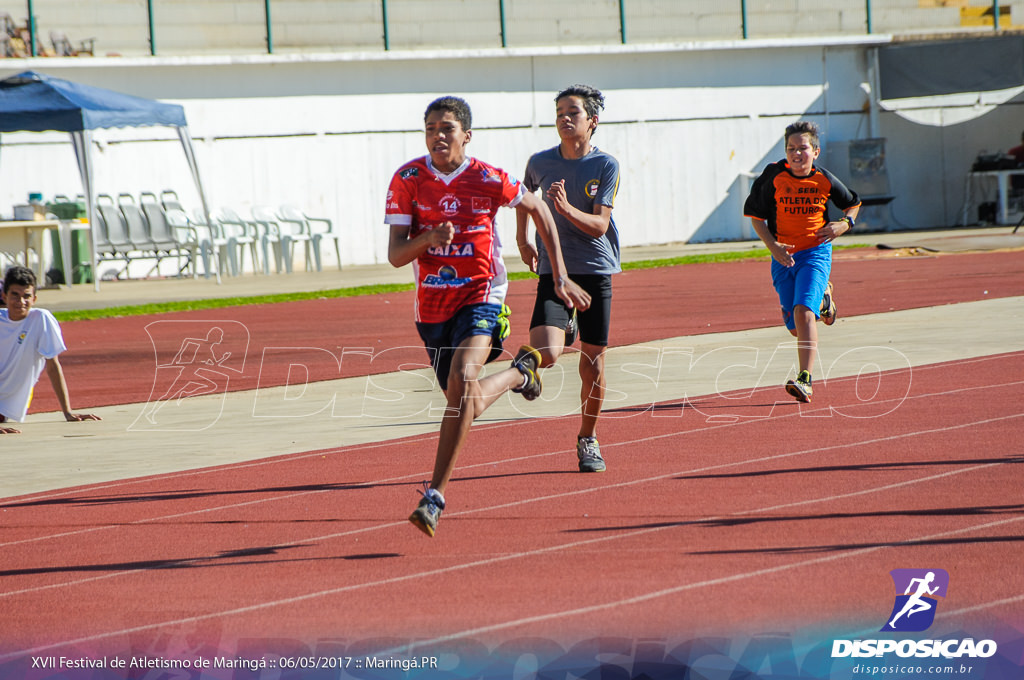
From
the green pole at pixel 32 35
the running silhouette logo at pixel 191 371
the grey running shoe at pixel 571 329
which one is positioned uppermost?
the green pole at pixel 32 35

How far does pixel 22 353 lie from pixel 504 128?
23.9m

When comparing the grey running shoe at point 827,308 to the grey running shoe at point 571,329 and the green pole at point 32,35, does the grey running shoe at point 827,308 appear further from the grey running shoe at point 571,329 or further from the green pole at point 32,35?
the green pole at point 32,35

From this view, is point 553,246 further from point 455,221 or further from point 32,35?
point 32,35

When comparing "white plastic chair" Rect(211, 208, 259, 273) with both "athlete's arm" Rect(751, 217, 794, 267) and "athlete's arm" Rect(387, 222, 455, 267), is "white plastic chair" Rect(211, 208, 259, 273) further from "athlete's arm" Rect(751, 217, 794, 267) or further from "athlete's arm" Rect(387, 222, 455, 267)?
"athlete's arm" Rect(387, 222, 455, 267)

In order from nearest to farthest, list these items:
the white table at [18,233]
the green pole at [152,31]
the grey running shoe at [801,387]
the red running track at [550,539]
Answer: the red running track at [550,539] → the grey running shoe at [801,387] → the white table at [18,233] → the green pole at [152,31]

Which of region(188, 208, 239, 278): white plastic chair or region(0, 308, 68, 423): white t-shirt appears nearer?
region(0, 308, 68, 423): white t-shirt

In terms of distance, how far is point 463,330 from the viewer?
655 cm

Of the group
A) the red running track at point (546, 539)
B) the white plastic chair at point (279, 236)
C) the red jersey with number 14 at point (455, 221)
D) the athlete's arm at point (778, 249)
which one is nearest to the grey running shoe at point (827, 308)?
the athlete's arm at point (778, 249)

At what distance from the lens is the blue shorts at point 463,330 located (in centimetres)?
654

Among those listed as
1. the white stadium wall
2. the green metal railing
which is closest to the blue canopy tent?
the white stadium wall

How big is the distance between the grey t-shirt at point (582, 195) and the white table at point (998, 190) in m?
29.5

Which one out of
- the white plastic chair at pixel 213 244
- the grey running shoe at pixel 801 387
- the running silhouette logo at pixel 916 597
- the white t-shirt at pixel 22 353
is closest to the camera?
the running silhouette logo at pixel 916 597

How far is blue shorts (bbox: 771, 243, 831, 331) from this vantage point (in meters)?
10.2

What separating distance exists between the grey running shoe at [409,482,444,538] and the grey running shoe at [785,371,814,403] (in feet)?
13.3
